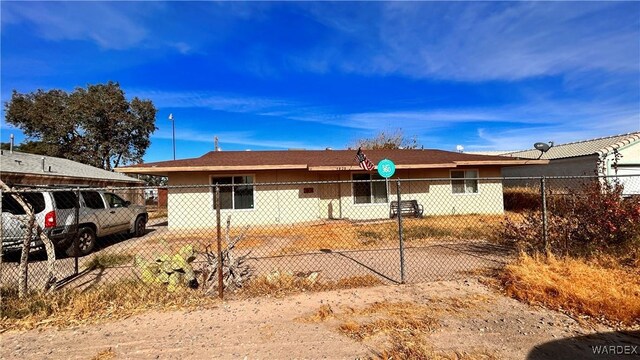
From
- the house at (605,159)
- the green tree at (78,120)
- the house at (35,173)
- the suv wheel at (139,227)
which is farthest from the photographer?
the green tree at (78,120)

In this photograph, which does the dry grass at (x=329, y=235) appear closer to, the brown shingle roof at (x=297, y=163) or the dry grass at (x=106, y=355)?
the brown shingle roof at (x=297, y=163)

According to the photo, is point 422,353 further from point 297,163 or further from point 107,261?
point 297,163

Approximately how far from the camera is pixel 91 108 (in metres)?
30.0

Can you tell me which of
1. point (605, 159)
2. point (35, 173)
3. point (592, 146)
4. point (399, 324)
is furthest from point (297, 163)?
point (592, 146)

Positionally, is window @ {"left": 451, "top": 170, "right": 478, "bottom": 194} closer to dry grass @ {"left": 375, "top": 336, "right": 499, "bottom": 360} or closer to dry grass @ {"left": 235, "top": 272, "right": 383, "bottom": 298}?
dry grass @ {"left": 235, "top": 272, "right": 383, "bottom": 298}

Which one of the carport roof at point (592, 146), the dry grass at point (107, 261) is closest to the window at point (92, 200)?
the dry grass at point (107, 261)

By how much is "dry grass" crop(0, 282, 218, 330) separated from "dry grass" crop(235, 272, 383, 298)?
59cm

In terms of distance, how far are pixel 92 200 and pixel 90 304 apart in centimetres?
614

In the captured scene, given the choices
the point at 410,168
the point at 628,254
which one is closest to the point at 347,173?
the point at 410,168

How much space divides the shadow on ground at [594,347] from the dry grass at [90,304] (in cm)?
374

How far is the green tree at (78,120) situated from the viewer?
3044 cm

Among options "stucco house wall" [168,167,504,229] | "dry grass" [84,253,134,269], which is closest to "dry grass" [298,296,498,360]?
"dry grass" [84,253,134,269]

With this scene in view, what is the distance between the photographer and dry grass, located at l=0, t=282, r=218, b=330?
419 cm

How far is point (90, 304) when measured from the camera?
4496 millimetres
